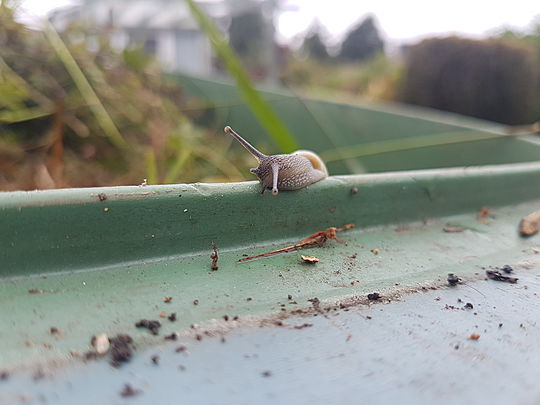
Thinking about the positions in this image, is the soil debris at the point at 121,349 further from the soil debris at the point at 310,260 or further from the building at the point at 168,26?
the building at the point at 168,26

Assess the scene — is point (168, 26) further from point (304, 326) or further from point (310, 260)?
point (304, 326)

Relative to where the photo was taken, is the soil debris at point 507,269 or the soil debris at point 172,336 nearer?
the soil debris at point 172,336

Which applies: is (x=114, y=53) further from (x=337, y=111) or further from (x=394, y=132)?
(x=394, y=132)

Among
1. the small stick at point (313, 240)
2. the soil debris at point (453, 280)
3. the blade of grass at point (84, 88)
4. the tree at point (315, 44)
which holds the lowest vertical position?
the soil debris at point (453, 280)

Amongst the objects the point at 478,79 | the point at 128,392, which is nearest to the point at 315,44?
the point at 478,79

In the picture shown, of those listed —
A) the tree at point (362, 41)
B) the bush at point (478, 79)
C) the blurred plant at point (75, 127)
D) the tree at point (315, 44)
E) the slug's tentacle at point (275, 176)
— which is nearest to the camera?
the slug's tentacle at point (275, 176)

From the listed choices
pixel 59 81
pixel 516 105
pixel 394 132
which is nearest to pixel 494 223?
pixel 394 132

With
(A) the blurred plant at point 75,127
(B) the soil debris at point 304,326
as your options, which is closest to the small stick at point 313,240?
(B) the soil debris at point 304,326

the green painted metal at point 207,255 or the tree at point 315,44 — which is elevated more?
the tree at point 315,44
